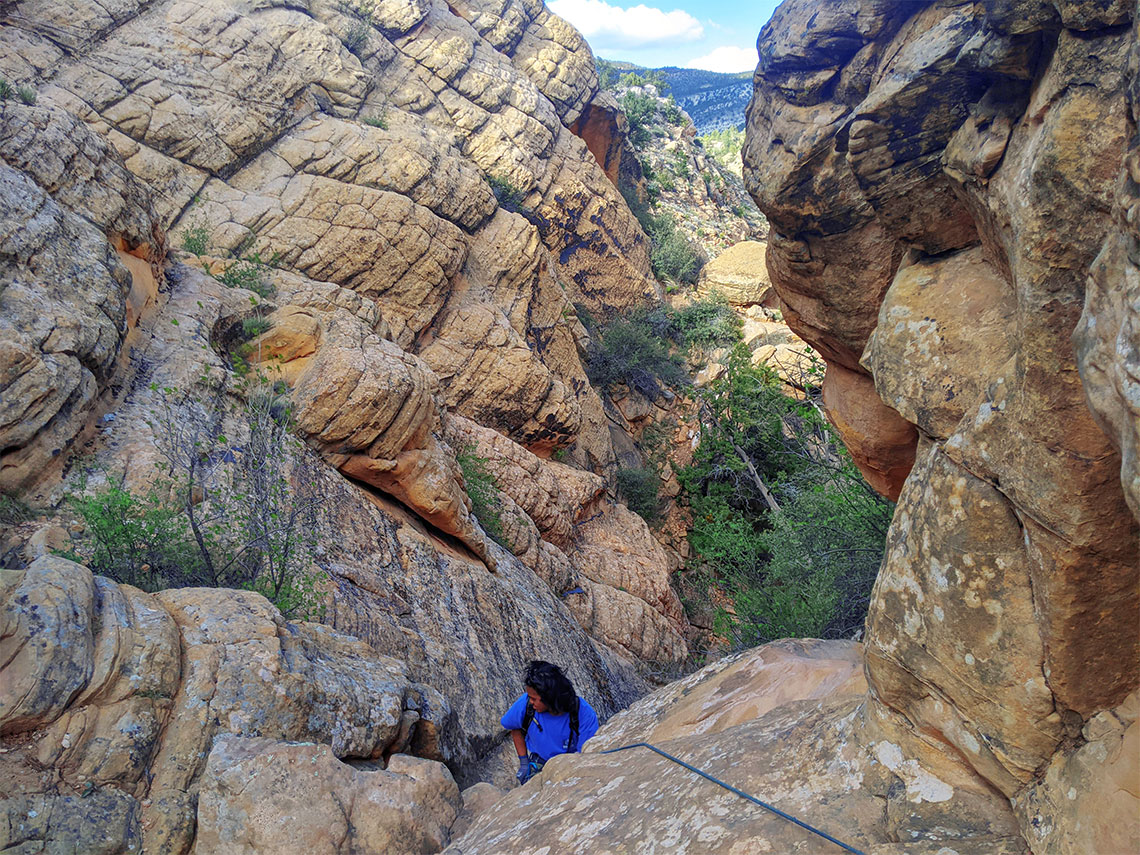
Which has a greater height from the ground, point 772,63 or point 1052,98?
point 772,63

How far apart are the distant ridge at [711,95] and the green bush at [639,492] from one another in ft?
161

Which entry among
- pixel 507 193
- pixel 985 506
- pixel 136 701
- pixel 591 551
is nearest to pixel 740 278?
pixel 507 193

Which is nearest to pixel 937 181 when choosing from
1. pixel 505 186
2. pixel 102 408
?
pixel 102 408

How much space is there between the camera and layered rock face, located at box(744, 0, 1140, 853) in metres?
2.13

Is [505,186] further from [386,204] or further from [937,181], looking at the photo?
[937,181]

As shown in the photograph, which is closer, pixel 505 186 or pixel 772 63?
pixel 772 63

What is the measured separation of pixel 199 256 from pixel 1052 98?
1125 centimetres

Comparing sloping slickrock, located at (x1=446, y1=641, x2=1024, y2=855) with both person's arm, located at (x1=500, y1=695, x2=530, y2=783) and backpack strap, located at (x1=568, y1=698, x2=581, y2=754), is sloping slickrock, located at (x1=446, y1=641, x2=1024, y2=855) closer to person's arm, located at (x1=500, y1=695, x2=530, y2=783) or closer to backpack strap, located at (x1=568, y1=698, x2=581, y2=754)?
backpack strap, located at (x1=568, y1=698, x2=581, y2=754)

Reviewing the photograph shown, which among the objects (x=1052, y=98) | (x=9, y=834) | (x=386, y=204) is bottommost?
(x=9, y=834)

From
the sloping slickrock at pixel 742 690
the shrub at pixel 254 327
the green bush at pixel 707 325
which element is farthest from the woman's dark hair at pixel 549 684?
the green bush at pixel 707 325

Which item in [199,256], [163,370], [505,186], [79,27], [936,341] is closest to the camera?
[936,341]

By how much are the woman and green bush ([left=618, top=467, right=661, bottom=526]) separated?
1165 centimetres

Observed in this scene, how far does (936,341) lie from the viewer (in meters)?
3.47

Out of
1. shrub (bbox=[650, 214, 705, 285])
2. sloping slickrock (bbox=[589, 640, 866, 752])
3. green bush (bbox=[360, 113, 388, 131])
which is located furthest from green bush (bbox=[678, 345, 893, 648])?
green bush (bbox=[360, 113, 388, 131])
